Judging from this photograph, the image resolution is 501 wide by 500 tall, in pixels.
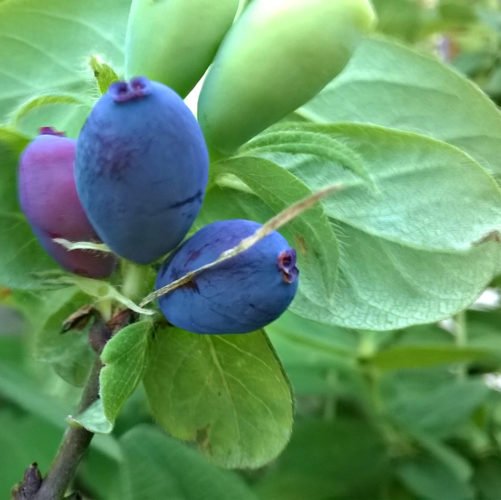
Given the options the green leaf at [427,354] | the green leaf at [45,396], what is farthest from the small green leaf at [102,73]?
the green leaf at [427,354]

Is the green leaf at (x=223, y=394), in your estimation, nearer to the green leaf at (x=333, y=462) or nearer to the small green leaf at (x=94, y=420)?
the small green leaf at (x=94, y=420)

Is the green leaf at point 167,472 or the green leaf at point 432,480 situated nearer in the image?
the green leaf at point 167,472

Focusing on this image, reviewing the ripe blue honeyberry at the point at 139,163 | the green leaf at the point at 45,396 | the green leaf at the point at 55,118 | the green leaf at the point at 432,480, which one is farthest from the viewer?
the green leaf at the point at 432,480

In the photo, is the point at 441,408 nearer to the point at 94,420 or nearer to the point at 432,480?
the point at 432,480

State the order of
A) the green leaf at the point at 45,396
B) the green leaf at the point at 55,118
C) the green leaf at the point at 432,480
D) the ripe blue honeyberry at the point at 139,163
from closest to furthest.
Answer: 1. the ripe blue honeyberry at the point at 139,163
2. the green leaf at the point at 55,118
3. the green leaf at the point at 45,396
4. the green leaf at the point at 432,480

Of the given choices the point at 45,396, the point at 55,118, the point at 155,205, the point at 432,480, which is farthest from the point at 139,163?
the point at 432,480

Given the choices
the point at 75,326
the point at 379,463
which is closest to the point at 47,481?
the point at 75,326

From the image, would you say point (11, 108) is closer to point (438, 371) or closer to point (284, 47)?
point (284, 47)

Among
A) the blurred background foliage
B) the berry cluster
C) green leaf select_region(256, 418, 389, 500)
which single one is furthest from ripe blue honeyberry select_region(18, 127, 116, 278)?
green leaf select_region(256, 418, 389, 500)
